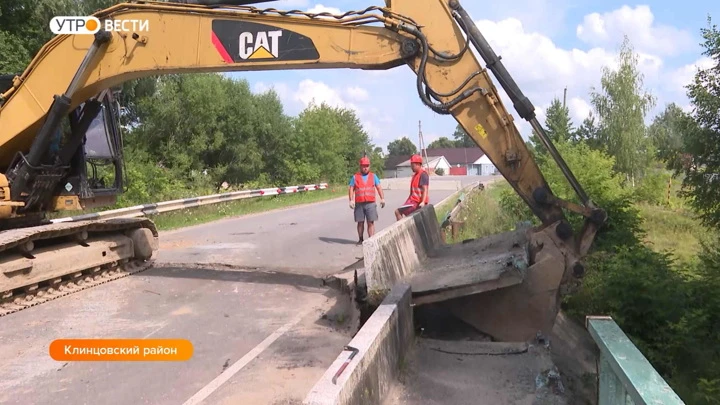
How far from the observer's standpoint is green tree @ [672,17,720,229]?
1026 centimetres

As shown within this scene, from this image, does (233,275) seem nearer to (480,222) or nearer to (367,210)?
(367,210)

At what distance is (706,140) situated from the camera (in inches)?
404

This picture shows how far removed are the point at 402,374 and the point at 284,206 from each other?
2148cm

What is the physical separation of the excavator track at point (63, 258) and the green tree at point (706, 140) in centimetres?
931

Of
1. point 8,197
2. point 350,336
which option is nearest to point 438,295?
point 350,336

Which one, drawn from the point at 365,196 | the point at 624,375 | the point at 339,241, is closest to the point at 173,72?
the point at 365,196

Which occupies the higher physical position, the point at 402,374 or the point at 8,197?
the point at 8,197

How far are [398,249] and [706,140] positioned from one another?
616 cm

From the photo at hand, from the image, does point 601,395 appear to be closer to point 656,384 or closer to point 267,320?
point 656,384

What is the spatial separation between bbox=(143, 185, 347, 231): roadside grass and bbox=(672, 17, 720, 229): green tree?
1224 centimetres

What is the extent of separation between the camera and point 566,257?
6.20m

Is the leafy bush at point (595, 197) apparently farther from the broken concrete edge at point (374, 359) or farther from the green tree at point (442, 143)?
the green tree at point (442, 143)

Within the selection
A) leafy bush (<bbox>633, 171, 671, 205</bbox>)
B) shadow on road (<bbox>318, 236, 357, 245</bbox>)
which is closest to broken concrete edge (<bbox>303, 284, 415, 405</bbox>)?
shadow on road (<bbox>318, 236, 357, 245</bbox>)

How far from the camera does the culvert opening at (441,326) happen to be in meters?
6.35
